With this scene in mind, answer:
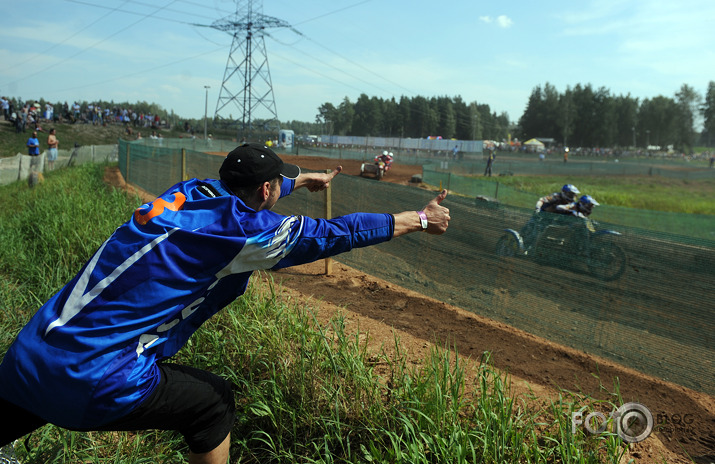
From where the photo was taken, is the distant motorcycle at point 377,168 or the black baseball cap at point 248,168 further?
the distant motorcycle at point 377,168

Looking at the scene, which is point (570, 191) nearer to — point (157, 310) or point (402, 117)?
point (157, 310)

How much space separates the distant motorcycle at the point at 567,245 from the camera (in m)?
5.07

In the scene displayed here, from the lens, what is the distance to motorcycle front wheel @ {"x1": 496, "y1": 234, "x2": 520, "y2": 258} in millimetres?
5828

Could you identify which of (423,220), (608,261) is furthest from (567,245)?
(423,220)

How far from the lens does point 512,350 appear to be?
5.09 m

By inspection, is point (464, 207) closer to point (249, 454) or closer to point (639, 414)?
point (639, 414)

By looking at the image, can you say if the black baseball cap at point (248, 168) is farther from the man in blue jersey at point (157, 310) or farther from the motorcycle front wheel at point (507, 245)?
the motorcycle front wheel at point (507, 245)

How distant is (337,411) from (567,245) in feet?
12.0

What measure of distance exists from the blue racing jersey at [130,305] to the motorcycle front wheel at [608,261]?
4032mm

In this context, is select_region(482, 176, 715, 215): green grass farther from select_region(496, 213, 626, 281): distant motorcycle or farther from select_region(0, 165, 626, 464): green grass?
select_region(0, 165, 626, 464): green grass

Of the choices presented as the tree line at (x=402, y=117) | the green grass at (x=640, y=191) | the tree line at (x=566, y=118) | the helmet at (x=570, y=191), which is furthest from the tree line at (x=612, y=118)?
the helmet at (x=570, y=191)

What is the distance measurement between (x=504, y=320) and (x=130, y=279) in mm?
4715

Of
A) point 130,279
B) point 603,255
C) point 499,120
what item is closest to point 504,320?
point 603,255

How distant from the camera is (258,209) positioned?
2.32m
